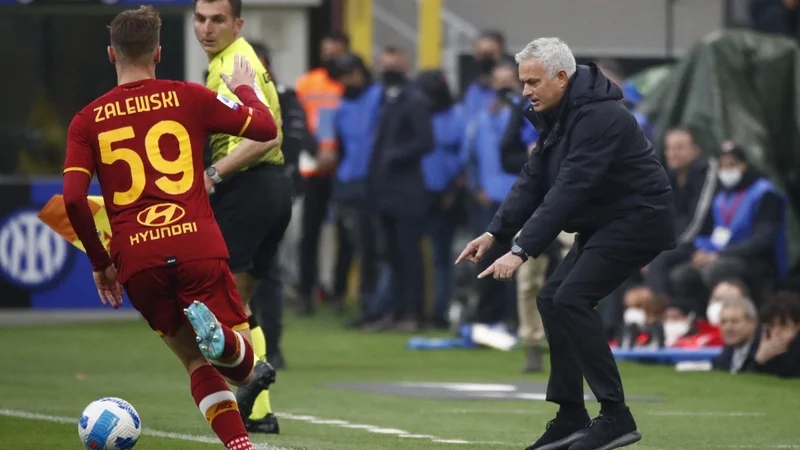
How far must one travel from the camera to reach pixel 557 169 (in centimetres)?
792

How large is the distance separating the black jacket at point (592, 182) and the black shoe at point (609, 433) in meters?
0.78

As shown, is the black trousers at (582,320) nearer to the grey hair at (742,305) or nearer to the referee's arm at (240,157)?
the referee's arm at (240,157)

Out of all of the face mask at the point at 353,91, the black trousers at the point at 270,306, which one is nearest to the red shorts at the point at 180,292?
the black trousers at the point at 270,306

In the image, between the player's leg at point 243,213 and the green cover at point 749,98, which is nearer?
the player's leg at point 243,213

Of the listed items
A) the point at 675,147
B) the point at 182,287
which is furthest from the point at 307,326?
the point at 182,287

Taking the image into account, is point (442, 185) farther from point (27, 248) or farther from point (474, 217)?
point (27, 248)

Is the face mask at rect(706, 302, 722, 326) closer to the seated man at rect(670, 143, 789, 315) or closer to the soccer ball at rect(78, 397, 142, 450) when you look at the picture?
the seated man at rect(670, 143, 789, 315)

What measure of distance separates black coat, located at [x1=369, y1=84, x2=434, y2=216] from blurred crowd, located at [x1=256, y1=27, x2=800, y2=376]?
0.01 m

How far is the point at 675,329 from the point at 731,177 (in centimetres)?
140

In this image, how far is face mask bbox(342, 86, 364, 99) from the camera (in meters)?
17.7

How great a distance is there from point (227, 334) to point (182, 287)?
31 cm

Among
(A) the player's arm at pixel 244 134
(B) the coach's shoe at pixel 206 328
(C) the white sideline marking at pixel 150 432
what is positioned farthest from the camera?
(C) the white sideline marking at pixel 150 432

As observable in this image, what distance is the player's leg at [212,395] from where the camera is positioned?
7105 mm

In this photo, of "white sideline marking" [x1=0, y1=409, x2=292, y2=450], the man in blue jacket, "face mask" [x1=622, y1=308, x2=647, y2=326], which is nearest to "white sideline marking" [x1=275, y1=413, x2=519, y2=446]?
"white sideline marking" [x1=0, y1=409, x2=292, y2=450]
